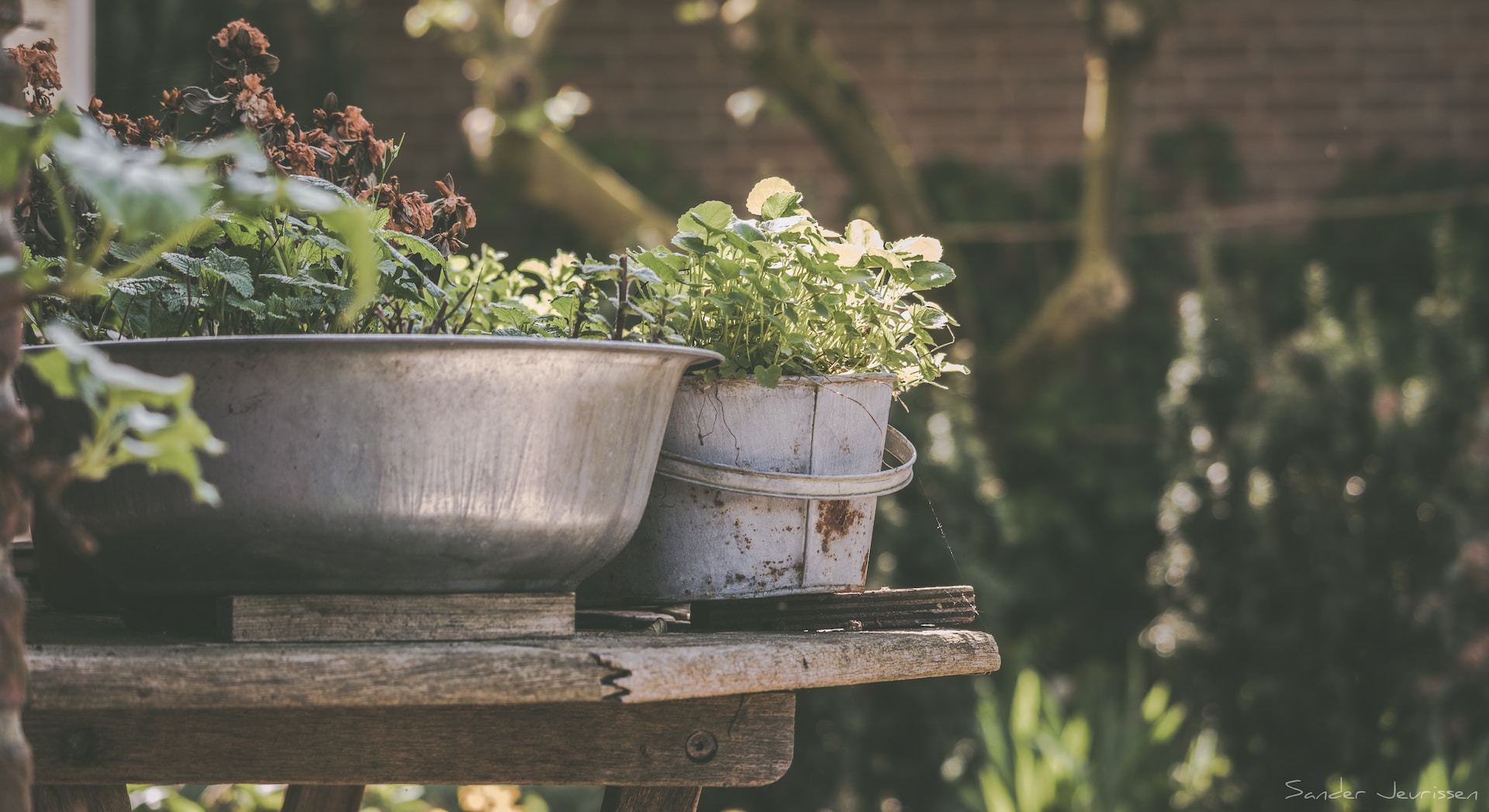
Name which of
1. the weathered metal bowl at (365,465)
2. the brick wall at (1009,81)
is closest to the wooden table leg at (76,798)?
the weathered metal bowl at (365,465)

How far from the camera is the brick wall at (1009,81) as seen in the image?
396cm

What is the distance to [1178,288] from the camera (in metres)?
3.91

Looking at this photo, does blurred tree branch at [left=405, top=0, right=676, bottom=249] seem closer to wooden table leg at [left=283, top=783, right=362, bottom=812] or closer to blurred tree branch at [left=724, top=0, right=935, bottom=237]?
blurred tree branch at [left=724, top=0, right=935, bottom=237]

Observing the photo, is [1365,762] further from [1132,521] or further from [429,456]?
[429,456]

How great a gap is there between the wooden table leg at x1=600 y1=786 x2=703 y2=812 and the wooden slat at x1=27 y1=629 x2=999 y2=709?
141mm

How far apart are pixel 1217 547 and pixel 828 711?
1005 millimetres

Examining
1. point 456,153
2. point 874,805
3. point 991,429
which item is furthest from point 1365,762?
point 456,153

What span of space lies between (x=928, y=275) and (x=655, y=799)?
0.42m

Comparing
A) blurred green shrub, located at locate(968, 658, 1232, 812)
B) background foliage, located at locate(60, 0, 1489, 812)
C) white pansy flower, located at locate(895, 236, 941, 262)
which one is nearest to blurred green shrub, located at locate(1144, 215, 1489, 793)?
background foliage, located at locate(60, 0, 1489, 812)

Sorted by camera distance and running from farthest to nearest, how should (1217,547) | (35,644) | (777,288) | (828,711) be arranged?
(1217,547), (828,711), (777,288), (35,644)

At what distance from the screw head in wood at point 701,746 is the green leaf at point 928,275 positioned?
37 cm

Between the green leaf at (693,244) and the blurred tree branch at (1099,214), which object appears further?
the blurred tree branch at (1099,214)

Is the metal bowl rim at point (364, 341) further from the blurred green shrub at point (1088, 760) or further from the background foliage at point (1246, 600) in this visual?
the blurred green shrub at point (1088, 760)

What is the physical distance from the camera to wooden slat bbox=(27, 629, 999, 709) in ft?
2.03
